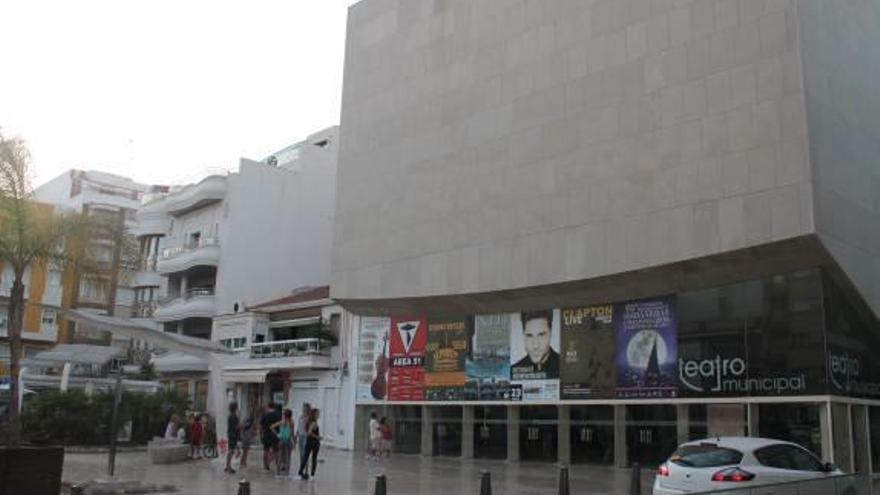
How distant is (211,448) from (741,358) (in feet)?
55.1

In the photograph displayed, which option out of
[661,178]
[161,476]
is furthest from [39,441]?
[661,178]

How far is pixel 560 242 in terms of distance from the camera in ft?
87.8

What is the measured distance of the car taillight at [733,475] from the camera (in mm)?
11922

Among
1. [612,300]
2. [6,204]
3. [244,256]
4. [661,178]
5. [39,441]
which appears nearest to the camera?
[6,204]

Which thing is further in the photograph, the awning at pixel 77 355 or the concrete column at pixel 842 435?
the awning at pixel 77 355

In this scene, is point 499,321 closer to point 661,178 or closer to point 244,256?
point 661,178

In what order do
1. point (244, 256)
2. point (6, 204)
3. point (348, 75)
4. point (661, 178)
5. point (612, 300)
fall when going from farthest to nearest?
point (244, 256)
point (348, 75)
point (612, 300)
point (661, 178)
point (6, 204)

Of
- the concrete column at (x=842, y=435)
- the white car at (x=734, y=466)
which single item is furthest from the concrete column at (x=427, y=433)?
the white car at (x=734, y=466)

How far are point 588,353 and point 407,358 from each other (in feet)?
29.6

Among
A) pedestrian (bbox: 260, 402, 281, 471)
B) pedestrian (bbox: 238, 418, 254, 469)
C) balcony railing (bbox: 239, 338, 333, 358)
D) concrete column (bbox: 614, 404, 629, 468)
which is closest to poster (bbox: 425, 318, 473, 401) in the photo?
concrete column (bbox: 614, 404, 629, 468)

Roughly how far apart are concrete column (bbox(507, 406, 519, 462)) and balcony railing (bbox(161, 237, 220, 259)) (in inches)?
1005

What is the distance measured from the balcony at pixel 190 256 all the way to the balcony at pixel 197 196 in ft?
7.88

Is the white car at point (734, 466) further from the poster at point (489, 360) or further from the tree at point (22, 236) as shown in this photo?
the poster at point (489, 360)

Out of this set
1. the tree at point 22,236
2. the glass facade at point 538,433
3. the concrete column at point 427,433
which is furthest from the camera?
the concrete column at point 427,433
